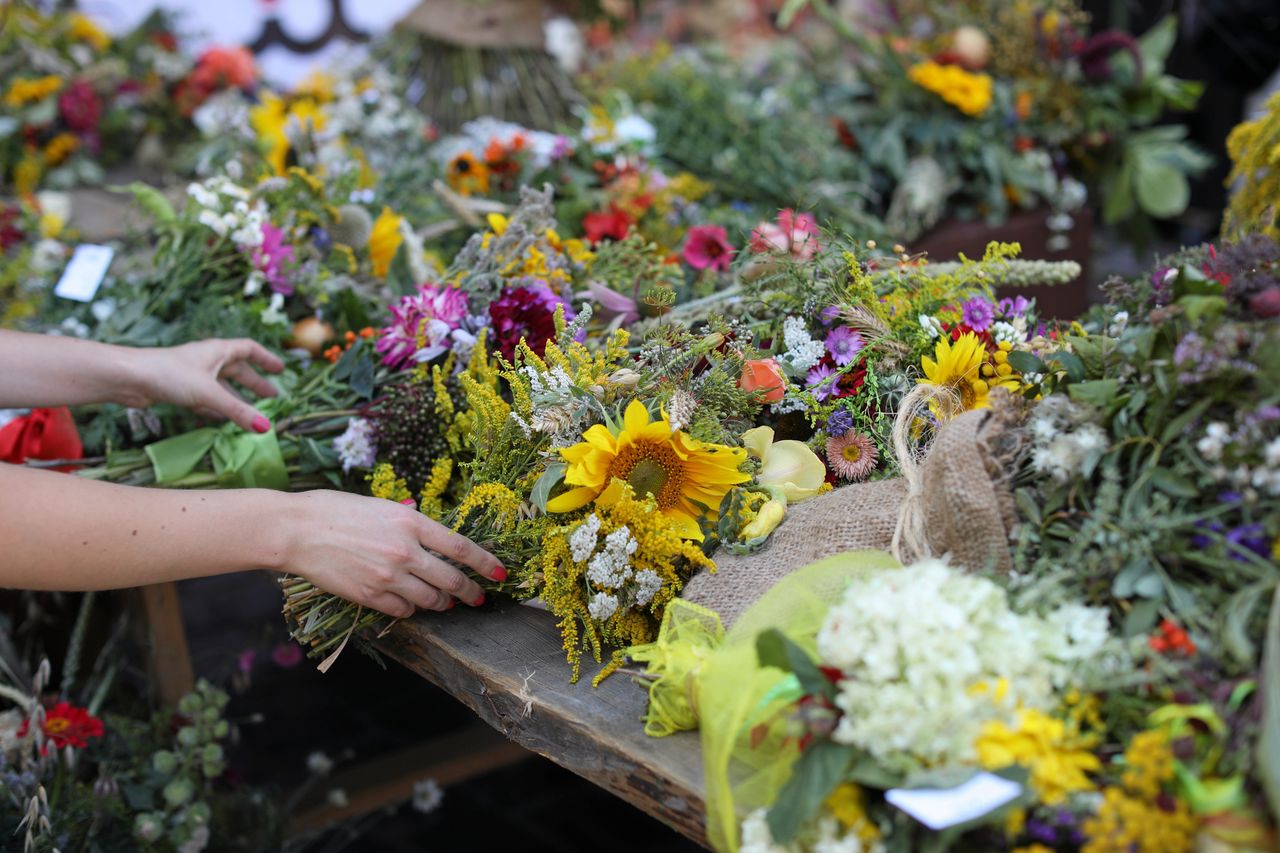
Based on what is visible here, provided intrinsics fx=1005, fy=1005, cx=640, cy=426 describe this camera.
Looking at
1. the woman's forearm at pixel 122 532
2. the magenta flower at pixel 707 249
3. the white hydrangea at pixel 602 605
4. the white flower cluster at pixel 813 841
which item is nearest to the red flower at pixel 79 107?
the magenta flower at pixel 707 249

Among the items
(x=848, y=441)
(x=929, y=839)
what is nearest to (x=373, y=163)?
(x=848, y=441)

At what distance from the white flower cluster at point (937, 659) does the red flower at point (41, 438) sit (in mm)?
1315

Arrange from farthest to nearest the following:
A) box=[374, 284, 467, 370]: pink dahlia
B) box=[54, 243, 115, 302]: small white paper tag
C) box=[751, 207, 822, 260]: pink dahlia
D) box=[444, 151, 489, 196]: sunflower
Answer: box=[444, 151, 489, 196]: sunflower
box=[54, 243, 115, 302]: small white paper tag
box=[374, 284, 467, 370]: pink dahlia
box=[751, 207, 822, 260]: pink dahlia

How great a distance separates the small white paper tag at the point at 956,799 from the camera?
2.28 ft

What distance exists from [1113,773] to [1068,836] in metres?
0.06

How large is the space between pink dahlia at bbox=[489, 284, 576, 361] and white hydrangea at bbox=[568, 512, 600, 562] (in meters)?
0.36

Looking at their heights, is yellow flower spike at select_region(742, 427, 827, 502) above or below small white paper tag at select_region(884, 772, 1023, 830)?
below

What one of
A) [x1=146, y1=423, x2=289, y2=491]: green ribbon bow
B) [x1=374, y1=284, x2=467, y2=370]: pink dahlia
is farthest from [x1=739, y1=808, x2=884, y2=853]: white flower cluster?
[x1=146, y1=423, x2=289, y2=491]: green ribbon bow

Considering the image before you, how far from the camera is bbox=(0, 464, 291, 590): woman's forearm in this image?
3.32ft

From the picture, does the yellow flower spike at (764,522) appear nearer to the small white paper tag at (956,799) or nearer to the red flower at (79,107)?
the small white paper tag at (956,799)

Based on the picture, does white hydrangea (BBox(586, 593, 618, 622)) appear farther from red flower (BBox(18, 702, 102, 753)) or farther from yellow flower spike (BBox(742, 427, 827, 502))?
red flower (BBox(18, 702, 102, 753))

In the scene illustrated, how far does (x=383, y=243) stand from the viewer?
1865 millimetres

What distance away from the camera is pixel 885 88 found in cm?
292

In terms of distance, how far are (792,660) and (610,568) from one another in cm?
29
